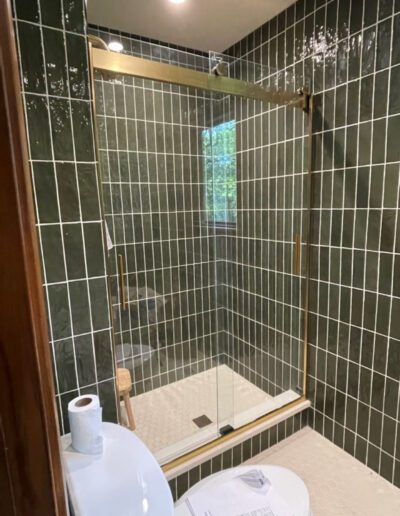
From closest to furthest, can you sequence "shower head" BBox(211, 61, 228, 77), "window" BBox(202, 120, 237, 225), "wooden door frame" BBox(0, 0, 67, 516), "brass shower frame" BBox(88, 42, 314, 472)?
"wooden door frame" BBox(0, 0, 67, 516) → "brass shower frame" BBox(88, 42, 314, 472) → "shower head" BBox(211, 61, 228, 77) → "window" BBox(202, 120, 237, 225)

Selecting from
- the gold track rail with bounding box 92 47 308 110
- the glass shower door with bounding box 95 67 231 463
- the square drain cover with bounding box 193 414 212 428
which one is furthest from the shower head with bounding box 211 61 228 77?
the square drain cover with bounding box 193 414 212 428

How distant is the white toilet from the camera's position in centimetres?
80

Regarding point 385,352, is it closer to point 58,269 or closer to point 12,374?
point 58,269

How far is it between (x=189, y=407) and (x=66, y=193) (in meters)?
1.75

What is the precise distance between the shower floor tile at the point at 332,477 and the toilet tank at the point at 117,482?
1063 mm

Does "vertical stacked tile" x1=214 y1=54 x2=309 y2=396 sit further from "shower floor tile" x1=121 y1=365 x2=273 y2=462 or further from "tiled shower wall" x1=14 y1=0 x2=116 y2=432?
"tiled shower wall" x1=14 y1=0 x2=116 y2=432

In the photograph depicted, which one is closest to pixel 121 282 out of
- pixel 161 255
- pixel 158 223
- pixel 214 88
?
pixel 161 255

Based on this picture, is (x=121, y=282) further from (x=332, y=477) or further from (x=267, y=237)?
(x=332, y=477)

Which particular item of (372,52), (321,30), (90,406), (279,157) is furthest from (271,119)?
(90,406)

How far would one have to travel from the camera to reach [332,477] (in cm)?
166

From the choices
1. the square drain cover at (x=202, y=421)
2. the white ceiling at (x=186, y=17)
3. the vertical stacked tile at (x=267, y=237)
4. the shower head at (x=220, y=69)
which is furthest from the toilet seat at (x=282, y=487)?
the white ceiling at (x=186, y=17)

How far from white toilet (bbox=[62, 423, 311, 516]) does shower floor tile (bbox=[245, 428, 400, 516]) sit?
1.85ft

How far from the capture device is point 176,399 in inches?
90.7

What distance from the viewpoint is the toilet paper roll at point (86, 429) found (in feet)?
3.33
